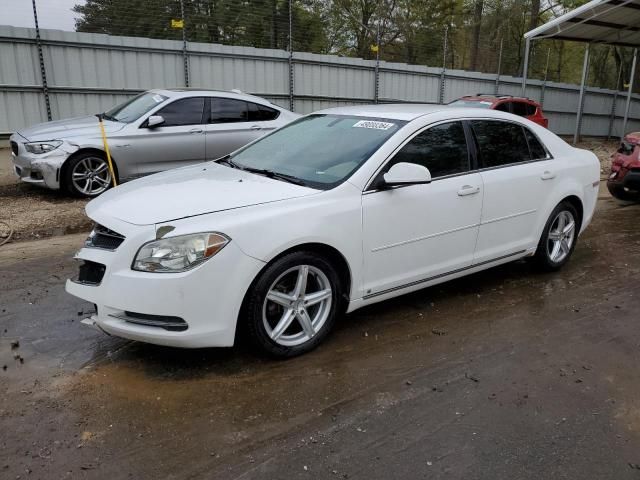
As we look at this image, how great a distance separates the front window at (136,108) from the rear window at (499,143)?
17.9 ft

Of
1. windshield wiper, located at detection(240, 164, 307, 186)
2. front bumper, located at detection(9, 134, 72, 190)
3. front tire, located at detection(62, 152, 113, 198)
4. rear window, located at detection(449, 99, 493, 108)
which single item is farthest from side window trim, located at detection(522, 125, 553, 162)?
rear window, located at detection(449, 99, 493, 108)

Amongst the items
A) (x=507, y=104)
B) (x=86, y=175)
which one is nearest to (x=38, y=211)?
(x=86, y=175)

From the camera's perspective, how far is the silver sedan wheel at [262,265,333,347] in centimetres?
359

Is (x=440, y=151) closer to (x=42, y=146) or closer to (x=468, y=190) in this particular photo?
(x=468, y=190)

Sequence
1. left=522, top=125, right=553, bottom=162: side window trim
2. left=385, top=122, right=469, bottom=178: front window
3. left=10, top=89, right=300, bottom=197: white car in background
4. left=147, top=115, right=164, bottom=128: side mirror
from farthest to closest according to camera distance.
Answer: left=147, top=115, right=164, bottom=128: side mirror, left=10, top=89, right=300, bottom=197: white car in background, left=522, top=125, right=553, bottom=162: side window trim, left=385, top=122, right=469, bottom=178: front window

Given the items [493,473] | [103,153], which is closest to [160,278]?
[493,473]

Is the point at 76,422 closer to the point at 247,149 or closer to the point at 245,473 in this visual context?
the point at 245,473

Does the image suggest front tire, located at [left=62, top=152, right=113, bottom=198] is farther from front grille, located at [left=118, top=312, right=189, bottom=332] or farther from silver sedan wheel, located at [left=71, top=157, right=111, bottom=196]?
front grille, located at [left=118, top=312, right=189, bottom=332]

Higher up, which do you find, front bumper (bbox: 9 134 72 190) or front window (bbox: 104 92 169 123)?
front window (bbox: 104 92 169 123)

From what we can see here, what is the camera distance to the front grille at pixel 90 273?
3414 millimetres

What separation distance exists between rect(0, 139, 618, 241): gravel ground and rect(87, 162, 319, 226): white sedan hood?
3.33m

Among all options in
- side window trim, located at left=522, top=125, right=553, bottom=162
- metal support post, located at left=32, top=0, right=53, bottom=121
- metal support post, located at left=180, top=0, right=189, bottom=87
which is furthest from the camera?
metal support post, located at left=180, top=0, right=189, bottom=87

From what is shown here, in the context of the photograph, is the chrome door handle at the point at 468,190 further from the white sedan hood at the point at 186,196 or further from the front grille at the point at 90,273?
the front grille at the point at 90,273

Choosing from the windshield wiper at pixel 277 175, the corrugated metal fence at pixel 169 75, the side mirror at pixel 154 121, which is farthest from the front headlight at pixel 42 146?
the corrugated metal fence at pixel 169 75
